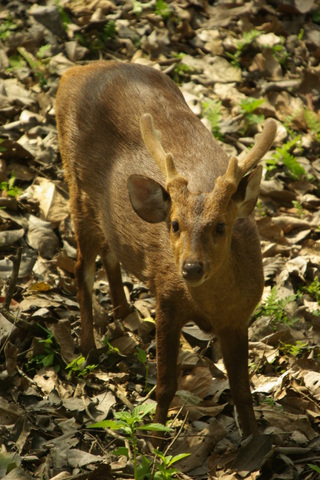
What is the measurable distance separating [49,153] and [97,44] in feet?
6.13

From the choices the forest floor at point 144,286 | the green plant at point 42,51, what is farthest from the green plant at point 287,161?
the green plant at point 42,51

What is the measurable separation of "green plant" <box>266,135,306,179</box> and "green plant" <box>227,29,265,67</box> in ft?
5.28

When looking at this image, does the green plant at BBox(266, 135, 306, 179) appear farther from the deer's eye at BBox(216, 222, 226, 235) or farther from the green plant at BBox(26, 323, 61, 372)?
the deer's eye at BBox(216, 222, 226, 235)

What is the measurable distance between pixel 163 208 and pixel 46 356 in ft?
5.72

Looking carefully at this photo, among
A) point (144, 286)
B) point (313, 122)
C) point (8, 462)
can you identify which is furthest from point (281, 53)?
point (8, 462)

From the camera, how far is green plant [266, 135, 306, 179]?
301 inches

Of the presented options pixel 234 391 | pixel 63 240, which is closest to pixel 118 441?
pixel 234 391

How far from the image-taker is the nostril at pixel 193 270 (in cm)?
414

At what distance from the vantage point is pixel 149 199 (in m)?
4.68

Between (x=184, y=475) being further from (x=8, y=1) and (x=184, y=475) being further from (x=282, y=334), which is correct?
(x=8, y=1)

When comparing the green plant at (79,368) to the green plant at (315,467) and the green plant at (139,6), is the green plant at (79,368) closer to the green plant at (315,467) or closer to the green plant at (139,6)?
the green plant at (315,467)

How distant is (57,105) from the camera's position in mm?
6203

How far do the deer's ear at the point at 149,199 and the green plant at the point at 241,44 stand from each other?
4615 mm

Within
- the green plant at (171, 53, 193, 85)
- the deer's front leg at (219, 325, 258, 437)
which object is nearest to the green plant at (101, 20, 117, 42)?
the green plant at (171, 53, 193, 85)
